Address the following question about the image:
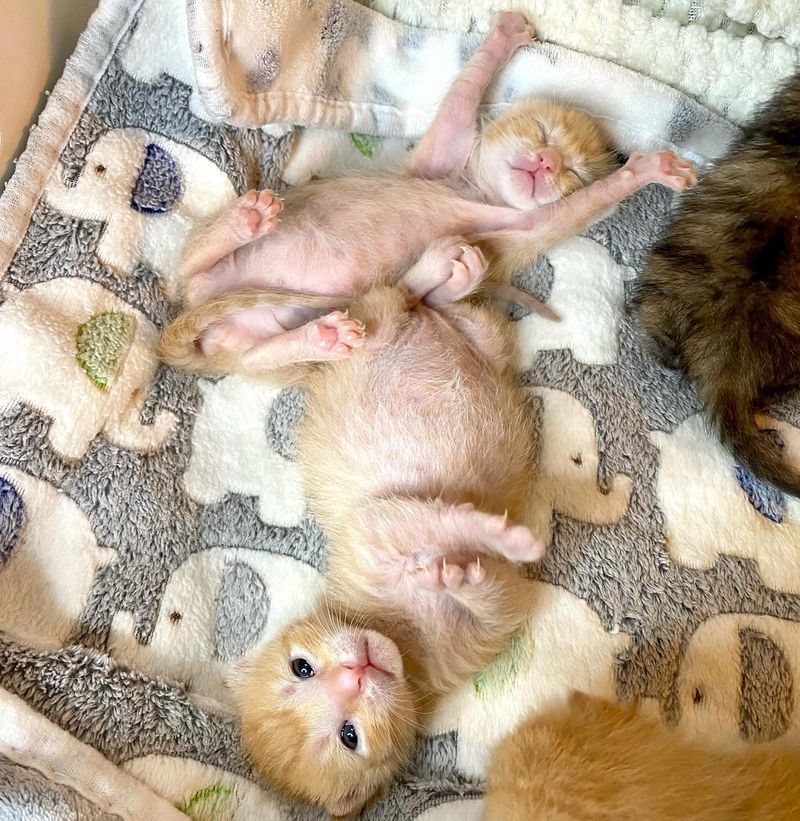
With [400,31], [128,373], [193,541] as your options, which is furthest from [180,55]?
[193,541]

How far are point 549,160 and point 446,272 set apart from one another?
32 centimetres

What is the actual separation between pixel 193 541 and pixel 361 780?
44cm

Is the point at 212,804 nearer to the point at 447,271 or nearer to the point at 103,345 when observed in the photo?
the point at 103,345

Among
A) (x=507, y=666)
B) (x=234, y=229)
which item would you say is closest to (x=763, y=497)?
(x=507, y=666)

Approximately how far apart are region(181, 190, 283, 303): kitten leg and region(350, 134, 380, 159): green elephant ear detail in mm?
339

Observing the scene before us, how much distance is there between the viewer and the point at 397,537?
1209 mm

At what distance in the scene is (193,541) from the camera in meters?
1.30

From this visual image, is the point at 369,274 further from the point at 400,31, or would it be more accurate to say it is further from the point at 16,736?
the point at 16,736

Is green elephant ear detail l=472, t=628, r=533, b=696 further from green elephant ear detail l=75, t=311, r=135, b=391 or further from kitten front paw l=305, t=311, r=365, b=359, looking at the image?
green elephant ear detail l=75, t=311, r=135, b=391

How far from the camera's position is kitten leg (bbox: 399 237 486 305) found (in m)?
1.32

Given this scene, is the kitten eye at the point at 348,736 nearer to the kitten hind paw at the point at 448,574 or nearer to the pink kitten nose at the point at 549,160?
the kitten hind paw at the point at 448,574

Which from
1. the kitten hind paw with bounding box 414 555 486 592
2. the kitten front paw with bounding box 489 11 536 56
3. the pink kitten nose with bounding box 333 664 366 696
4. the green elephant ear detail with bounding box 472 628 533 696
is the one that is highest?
the kitten front paw with bounding box 489 11 536 56

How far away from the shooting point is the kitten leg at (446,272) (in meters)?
1.32

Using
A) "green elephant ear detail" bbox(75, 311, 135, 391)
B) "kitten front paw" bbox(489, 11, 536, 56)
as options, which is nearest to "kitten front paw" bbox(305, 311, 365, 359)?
"green elephant ear detail" bbox(75, 311, 135, 391)
